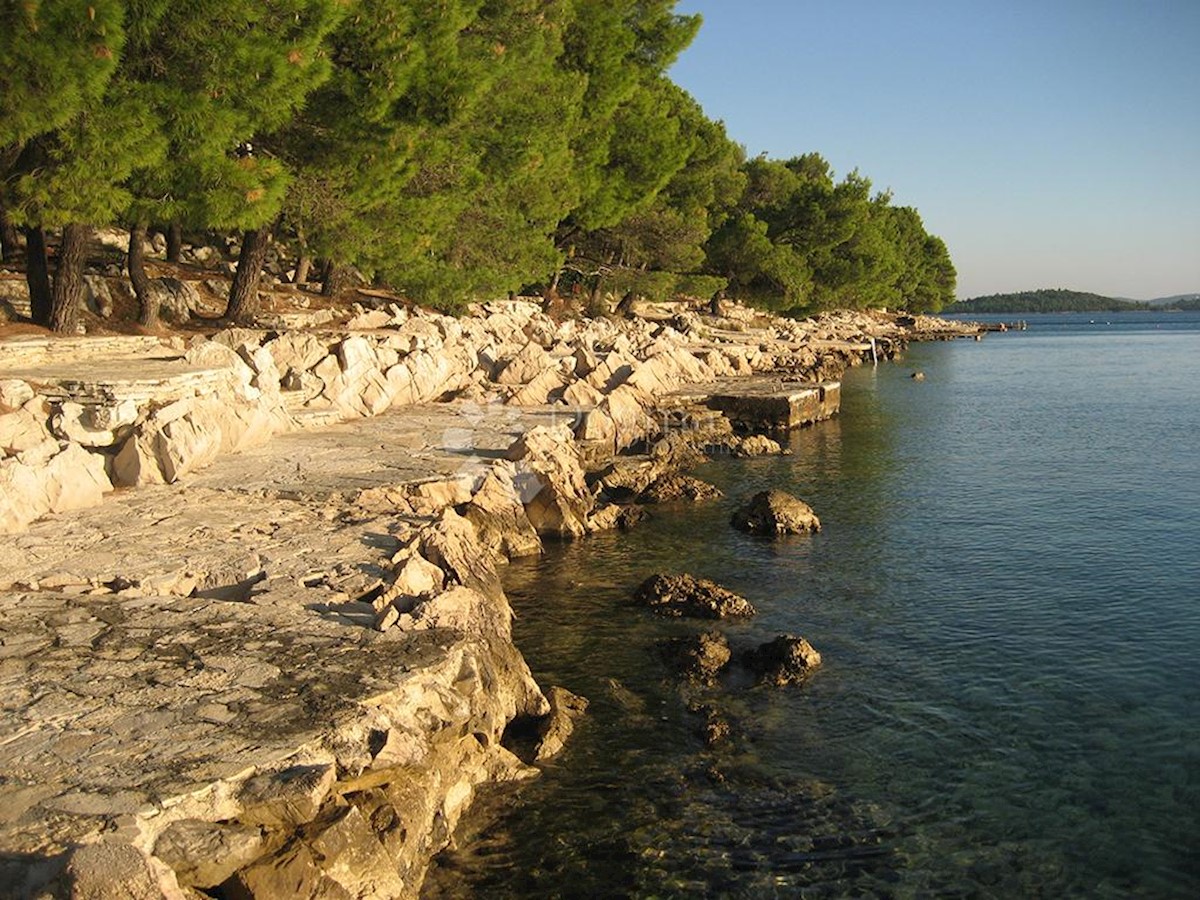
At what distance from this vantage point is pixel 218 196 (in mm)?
15719

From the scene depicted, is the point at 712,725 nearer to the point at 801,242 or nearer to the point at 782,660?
the point at 782,660

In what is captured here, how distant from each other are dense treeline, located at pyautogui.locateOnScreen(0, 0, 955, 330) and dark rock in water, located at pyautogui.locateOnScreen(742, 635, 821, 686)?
37.1ft

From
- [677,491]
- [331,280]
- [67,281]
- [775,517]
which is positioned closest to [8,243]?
[67,281]

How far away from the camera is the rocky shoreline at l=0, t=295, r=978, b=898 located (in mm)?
5410

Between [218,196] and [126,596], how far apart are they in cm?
921

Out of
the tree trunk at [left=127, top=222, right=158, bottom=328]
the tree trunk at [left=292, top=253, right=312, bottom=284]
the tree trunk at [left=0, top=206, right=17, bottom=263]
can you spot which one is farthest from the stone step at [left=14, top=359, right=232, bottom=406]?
the tree trunk at [left=292, top=253, right=312, bottom=284]

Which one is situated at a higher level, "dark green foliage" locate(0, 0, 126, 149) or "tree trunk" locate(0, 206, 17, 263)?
"dark green foliage" locate(0, 0, 126, 149)

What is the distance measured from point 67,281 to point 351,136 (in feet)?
19.0

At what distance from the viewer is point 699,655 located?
10016 mm

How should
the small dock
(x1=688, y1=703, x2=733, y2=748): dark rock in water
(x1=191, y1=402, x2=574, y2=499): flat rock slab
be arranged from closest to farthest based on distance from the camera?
(x1=688, y1=703, x2=733, y2=748): dark rock in water < (x1=191, y1=402, x2=574, y2=499): flat rock slab < the small dock

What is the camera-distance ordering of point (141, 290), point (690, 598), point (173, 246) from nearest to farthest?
point (690, 598), point (141, 290), point (173, 246)

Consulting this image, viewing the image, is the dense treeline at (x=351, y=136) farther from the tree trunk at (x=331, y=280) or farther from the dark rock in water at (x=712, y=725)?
the dark rock in water at (x=712, y=725)

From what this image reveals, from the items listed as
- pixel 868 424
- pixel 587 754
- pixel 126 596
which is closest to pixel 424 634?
pixel 587 754

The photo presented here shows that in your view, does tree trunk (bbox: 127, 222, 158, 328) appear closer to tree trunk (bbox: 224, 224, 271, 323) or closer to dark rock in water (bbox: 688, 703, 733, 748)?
tree trunk (bbox: 224, 224, 271, 323)
